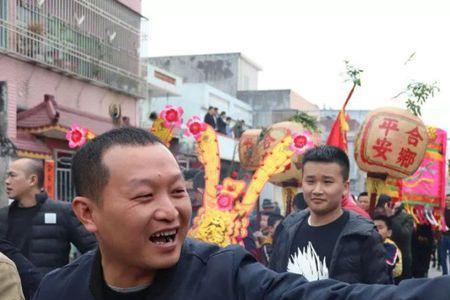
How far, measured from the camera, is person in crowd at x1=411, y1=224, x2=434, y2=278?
845cm

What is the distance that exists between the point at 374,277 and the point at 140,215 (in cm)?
205

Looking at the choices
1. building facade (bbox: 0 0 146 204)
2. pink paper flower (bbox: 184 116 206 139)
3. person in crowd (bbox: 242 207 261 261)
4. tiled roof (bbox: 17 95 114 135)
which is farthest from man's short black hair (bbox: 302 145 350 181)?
tiled roof (bbox: 17 95 114 135)

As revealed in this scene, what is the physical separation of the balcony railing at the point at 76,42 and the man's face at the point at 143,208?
10615 millimetres

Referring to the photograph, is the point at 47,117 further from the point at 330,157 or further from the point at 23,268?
the point at 330,157

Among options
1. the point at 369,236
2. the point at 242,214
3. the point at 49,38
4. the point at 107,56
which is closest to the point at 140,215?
the point at 369,236

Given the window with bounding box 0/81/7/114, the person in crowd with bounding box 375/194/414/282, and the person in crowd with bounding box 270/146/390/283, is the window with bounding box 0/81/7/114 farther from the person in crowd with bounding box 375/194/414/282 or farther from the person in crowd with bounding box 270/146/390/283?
the person in crowd with bounding box 375/194/414/282

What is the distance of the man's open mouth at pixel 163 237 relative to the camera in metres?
1.59

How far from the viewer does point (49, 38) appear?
12.9 meters

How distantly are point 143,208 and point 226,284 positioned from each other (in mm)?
300

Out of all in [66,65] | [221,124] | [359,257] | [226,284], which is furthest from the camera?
[221,124]

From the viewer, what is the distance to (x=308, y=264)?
11.2 feet

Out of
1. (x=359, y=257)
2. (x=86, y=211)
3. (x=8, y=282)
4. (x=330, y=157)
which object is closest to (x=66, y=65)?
(x=330, y=157)

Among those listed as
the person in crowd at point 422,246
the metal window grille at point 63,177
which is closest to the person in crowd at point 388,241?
the person in crowd at point 422,246

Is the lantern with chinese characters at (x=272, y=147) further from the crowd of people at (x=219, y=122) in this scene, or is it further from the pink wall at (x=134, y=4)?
the pink wall at (x=134, y=4)
